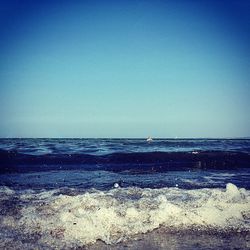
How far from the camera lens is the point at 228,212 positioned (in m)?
4.11

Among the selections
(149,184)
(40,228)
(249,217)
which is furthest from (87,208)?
(149,184)

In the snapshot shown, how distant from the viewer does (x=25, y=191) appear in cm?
622

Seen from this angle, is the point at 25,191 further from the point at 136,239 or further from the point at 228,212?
the point at 228,212

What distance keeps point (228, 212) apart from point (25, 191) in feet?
13.4

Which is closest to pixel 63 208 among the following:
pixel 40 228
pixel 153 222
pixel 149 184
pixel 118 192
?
pixel 40 228

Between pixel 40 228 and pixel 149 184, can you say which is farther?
pixel 149 184

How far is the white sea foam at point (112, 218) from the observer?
11.3ft

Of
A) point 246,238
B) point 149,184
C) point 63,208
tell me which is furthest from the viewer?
point 149,184

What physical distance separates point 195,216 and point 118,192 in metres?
2.29

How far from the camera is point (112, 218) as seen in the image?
3887 mm

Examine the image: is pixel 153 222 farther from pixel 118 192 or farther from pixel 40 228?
pixel 118 192

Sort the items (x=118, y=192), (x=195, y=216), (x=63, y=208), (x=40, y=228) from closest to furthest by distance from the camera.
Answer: (x=40, y=228) → (x=195, y=216) → (x=63, y=208) → (x=118, y=192)

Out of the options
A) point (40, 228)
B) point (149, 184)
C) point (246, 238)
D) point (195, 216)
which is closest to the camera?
point (246, 238)

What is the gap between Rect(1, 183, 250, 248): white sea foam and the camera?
344 cm
